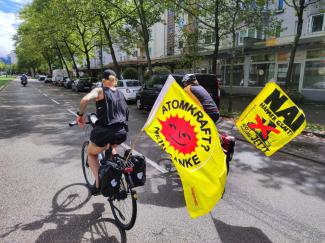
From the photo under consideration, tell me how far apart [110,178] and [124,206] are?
45 cm

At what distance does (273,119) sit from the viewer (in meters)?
4.72

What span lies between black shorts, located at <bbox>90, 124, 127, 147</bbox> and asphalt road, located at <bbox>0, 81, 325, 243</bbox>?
0.99m

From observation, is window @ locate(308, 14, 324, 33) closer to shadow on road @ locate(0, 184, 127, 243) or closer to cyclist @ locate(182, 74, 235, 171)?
cyclist @ locate(182, 74, 235, 171)

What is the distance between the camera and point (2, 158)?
20.7ft

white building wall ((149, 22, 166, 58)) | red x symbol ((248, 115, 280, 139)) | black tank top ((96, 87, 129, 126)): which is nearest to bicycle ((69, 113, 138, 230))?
black tank top ((96, 87, 129, 126))

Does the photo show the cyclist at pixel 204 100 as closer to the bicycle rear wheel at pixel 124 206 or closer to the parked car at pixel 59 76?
the bicycle rear wheel at pixel 124 206

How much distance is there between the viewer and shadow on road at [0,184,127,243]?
3.32m

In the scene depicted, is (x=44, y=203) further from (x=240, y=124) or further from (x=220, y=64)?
(x=220, y=64)

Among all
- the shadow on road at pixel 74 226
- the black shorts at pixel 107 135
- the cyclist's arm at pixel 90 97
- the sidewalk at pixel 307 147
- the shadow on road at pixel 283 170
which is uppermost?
the cyclist's arm at pixel 90 97

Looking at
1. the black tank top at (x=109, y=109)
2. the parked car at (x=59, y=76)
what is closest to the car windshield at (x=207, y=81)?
the black tank top at (x=109, y=109)

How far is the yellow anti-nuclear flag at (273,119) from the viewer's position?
463cm

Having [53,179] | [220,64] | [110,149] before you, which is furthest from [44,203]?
[220,64]

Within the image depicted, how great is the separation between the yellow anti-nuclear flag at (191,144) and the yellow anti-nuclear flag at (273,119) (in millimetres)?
1996

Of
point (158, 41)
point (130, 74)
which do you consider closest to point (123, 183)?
point (130, 74)
